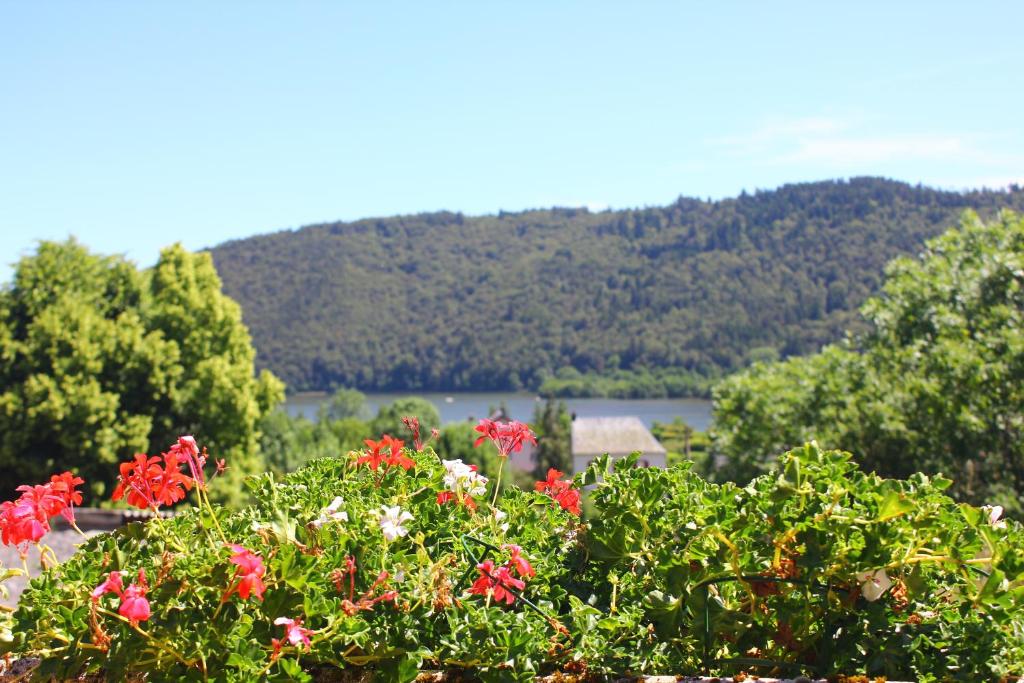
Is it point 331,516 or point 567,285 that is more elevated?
point 567,285

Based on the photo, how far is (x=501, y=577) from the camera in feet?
5.12

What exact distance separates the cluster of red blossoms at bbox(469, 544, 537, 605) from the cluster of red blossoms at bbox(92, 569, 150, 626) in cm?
59

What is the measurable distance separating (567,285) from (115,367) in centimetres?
11118

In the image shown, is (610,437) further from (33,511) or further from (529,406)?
(529,406)

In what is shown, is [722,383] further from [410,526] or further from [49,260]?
[410,526]

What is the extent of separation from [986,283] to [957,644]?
31.4 feet

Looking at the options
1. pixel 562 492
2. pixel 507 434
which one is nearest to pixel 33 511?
pixel 507 434

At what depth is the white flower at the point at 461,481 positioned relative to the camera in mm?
1873

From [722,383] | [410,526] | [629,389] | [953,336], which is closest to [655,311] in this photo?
[629,389]

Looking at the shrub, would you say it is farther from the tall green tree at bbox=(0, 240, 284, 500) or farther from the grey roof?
the grey roof

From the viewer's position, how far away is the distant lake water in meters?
86.5

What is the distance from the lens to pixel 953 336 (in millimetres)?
10016

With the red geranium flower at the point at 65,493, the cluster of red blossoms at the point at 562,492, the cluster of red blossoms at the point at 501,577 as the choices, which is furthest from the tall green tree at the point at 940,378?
the red geranium flower at the point at 65,493

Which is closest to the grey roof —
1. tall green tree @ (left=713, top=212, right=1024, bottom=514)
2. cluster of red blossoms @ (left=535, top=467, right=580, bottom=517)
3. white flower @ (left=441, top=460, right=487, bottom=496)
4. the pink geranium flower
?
tall green tree @ (left=713, top=212, right=1024, bottom=514)
